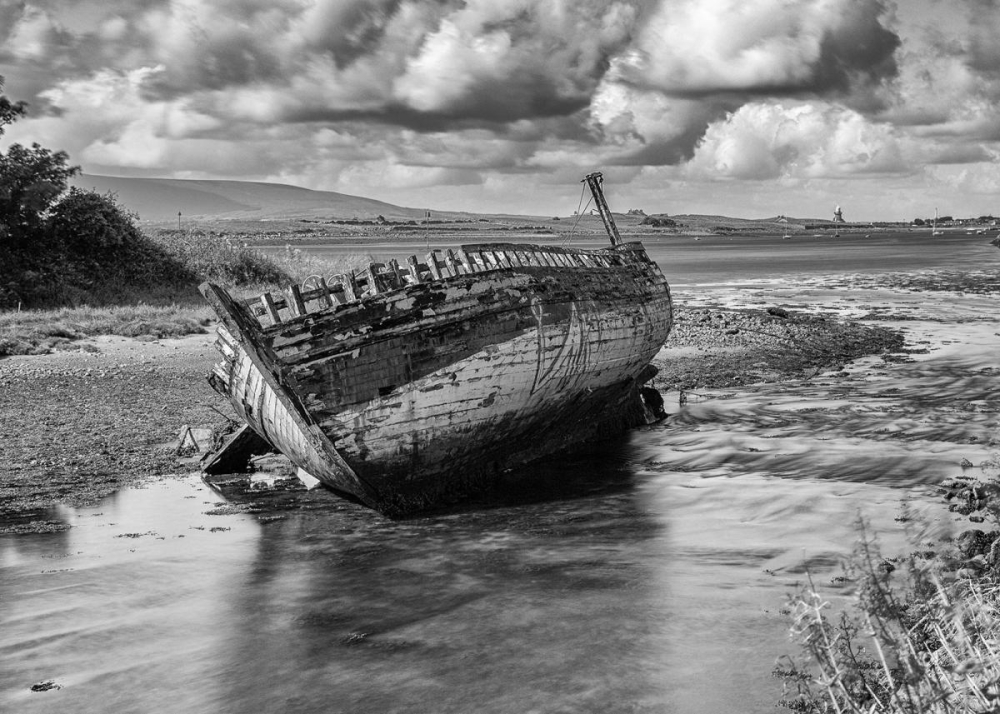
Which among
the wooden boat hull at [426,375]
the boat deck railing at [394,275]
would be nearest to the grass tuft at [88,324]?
the wooden boat hull at [426,375]

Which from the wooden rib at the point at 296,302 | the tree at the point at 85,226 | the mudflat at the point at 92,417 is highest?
the tree at the point at 85,226

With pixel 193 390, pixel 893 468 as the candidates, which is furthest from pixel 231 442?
pixel 893 468

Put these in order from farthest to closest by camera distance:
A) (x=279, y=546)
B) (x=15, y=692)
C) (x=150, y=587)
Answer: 1. (x=279, y=546)
2. (x=150, y=587)
3. (x=15, y=692)

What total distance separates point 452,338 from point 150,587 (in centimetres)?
381

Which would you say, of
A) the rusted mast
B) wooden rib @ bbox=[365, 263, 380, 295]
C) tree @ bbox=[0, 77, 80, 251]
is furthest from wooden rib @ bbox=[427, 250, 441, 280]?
tree @ bbox=[0, 77, 80, 251]

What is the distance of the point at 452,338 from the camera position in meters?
9.56

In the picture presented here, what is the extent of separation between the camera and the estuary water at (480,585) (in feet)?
19.5

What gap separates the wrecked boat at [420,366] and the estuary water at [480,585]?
24.6 inches

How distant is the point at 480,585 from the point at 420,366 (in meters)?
2.53

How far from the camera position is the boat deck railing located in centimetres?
926

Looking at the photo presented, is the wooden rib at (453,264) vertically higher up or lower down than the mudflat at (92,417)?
higher up

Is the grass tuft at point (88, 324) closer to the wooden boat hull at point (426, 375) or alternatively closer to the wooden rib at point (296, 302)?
the wooden boat hull at point (426, 375)

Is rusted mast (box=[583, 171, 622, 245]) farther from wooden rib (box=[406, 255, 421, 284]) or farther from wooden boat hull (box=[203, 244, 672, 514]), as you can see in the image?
wooden rib (box=[406, 255, 421, 284])

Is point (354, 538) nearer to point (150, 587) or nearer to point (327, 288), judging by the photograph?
point (150, 587)
